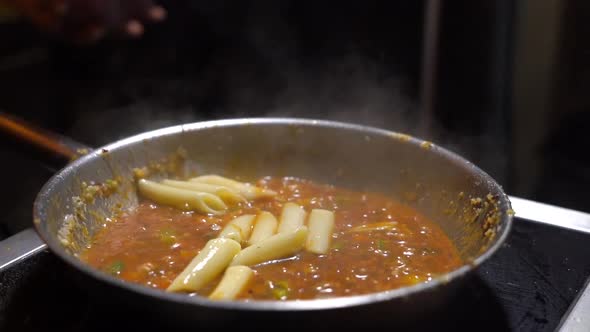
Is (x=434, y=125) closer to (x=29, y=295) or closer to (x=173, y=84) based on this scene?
(x=173, y=84)

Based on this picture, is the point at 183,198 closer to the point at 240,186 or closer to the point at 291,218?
the point at 240,186

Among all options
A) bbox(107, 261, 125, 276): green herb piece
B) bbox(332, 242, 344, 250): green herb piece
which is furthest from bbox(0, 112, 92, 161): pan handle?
bbox(332, 242, 344, 250): green herb piece

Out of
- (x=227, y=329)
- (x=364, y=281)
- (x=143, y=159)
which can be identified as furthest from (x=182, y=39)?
(x=227, y=329)

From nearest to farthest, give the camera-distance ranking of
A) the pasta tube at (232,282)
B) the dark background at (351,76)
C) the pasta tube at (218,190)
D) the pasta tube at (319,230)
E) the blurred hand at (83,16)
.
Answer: the pasta tube at (232,282)
the pasta tube at (319,230)
the blurred hand at (83,16)
the pasta tube at (218,190)
the dark background at (351,76)

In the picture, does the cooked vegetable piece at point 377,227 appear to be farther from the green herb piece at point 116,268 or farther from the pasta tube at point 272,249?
the green herb piece at point 116,268

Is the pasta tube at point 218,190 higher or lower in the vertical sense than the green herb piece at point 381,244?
higher

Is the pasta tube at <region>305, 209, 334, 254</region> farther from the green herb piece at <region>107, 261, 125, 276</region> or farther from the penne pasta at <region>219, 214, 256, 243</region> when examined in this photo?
the green herb piece at <region>107, 261, 125, 276</region>

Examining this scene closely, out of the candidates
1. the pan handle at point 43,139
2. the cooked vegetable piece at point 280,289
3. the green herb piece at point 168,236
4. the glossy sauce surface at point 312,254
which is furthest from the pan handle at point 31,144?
the cooked vegetable piece at point 280,289
